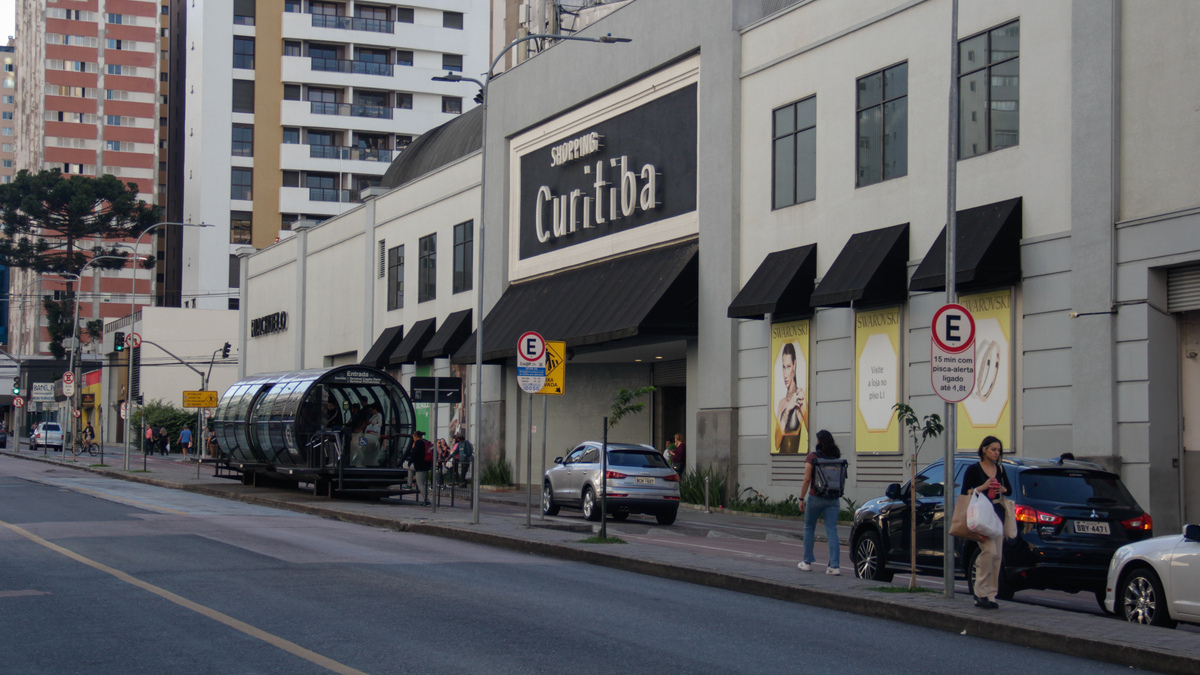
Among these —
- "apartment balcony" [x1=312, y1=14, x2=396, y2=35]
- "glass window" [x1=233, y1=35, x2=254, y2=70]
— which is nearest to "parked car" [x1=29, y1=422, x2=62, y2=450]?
"glass window" [x1=233, y1=35, x2=254, y2=70]

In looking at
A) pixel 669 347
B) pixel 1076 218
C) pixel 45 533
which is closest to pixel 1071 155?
pixel 1076 218

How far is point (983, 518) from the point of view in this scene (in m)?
11.6

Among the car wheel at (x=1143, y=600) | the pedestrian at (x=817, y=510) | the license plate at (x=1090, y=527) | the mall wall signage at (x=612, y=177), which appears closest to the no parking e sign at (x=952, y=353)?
the license plate at (x=1090, y=527)

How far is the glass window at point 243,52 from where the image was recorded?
84.8 m

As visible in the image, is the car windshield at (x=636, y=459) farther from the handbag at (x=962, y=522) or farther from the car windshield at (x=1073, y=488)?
the handbag at (x=962, y=522)

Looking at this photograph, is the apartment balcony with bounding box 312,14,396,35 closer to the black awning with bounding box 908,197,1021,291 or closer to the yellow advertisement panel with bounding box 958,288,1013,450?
the black awning with bounding box 908,197,1021,291

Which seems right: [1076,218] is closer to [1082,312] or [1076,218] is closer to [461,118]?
[1082,312]

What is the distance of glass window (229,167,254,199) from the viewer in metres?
84.9

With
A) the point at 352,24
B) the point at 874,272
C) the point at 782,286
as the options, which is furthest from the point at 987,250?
the point at 352,24

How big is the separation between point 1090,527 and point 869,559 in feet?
9.38

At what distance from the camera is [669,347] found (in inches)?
1297

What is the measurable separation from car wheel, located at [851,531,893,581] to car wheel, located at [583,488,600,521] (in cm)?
990

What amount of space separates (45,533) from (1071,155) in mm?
16761

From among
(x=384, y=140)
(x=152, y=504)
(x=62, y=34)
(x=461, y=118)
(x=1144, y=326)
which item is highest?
(x=62, y=34)
